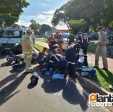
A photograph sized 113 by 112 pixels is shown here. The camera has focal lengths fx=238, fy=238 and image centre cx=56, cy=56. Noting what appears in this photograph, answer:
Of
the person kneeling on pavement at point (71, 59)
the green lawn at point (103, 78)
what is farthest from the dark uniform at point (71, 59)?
the green lawn at point (103, 78)

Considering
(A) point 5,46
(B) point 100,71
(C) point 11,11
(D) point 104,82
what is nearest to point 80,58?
(B) point 100,71

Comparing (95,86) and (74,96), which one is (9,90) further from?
(95,86)

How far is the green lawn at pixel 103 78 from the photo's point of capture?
7909 mm

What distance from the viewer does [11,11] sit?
27.7 meters

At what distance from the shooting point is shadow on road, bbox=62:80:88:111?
6.30 meters

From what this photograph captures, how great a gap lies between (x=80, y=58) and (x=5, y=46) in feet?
28.8

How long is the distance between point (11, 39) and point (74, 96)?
1286 centimetres

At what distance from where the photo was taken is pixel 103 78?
28.9 feet

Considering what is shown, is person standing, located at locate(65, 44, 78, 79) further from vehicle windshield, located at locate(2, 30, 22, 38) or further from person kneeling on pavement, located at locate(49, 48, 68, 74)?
vehicle windshield, located at locate(2, 30, 22, 38)

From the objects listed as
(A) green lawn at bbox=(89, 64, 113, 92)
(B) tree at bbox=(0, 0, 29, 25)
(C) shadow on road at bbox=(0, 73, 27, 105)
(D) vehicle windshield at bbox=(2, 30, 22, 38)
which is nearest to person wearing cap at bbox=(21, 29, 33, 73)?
(C) shadow on road at bbox=(0, 73, 27, 105)

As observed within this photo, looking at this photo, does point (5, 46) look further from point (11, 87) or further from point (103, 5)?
point (103, 5)

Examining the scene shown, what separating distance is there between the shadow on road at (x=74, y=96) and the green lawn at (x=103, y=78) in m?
0.89

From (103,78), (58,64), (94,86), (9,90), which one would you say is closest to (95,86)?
(94,86)

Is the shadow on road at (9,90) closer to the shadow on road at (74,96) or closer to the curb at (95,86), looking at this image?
the shadow on road at (74,96)
